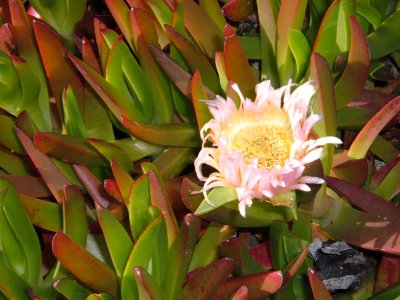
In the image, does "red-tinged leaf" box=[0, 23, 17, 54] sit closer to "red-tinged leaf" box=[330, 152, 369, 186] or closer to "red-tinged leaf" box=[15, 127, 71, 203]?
"red-tinged leaf" box=[15, 127, 71, 203]

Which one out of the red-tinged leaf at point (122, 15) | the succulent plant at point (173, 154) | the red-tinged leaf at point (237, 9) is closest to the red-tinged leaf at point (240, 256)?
the succulent plant at point (173, 154)

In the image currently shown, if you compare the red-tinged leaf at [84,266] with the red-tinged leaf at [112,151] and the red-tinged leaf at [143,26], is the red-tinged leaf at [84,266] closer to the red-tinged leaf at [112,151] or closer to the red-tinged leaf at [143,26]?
the red-tinged leaf at [112,151]

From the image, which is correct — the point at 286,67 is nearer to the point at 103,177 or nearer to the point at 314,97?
the point at 314,97

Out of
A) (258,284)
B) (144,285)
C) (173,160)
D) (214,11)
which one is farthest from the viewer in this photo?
(214,11)

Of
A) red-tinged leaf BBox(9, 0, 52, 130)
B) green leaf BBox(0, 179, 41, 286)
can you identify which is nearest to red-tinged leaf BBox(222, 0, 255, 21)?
red-tinged leaf BBox(9, 0, 52, 130)

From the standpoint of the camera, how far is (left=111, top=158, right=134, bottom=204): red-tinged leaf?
1.07 meters

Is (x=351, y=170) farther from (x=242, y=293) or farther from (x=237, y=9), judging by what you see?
(x=237, y=9)

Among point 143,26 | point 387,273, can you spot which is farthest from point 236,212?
point 143,26

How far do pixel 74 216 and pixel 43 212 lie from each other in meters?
0.11

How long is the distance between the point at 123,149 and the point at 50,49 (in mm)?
208

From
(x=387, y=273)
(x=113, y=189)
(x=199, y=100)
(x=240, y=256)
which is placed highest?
(x=199, y=100)

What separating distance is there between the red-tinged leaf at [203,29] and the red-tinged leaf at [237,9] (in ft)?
0.48

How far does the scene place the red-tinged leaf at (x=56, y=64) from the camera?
48.1 inches

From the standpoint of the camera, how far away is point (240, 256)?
3.51ft
